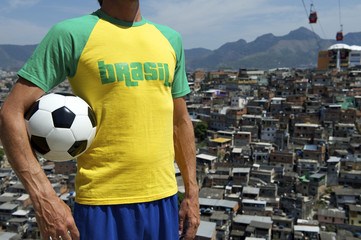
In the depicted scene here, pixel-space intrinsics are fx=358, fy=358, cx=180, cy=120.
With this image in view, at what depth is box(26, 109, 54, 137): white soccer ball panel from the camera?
153cm

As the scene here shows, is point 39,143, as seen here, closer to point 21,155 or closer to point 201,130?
point 21,155

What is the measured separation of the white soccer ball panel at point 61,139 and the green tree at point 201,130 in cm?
2784

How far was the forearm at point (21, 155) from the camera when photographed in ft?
4.73

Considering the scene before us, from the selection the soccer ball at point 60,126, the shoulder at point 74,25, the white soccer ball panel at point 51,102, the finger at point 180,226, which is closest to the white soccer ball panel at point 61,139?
the soccer ball at point 60,126

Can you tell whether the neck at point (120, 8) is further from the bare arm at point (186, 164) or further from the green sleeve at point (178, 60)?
the bare arm at point (186, 164)

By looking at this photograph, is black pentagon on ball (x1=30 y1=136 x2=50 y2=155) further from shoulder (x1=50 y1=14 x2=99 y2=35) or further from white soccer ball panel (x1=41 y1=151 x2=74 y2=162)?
shoulder (x1=50 y1=14 x2=99 y2=35)

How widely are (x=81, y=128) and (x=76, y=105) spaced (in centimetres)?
12

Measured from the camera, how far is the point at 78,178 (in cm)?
168

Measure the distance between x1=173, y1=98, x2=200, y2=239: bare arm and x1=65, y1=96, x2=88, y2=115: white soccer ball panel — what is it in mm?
596

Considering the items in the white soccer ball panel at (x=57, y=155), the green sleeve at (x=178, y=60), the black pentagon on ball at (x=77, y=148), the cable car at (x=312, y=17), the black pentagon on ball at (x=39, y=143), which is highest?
the cable car at (x=312, y=17)

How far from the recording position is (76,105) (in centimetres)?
164

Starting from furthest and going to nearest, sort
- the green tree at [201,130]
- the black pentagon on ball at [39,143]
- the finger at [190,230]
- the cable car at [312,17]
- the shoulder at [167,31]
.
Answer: the green tree at [201,130] < the cable car at [312,17] < the finger at [190,230] < the shoulder at [167,31] < the black pentagon on ball at [39,143]

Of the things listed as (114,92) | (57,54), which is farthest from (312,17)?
(57,54)

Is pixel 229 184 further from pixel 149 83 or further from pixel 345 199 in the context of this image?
pixel 149 83
